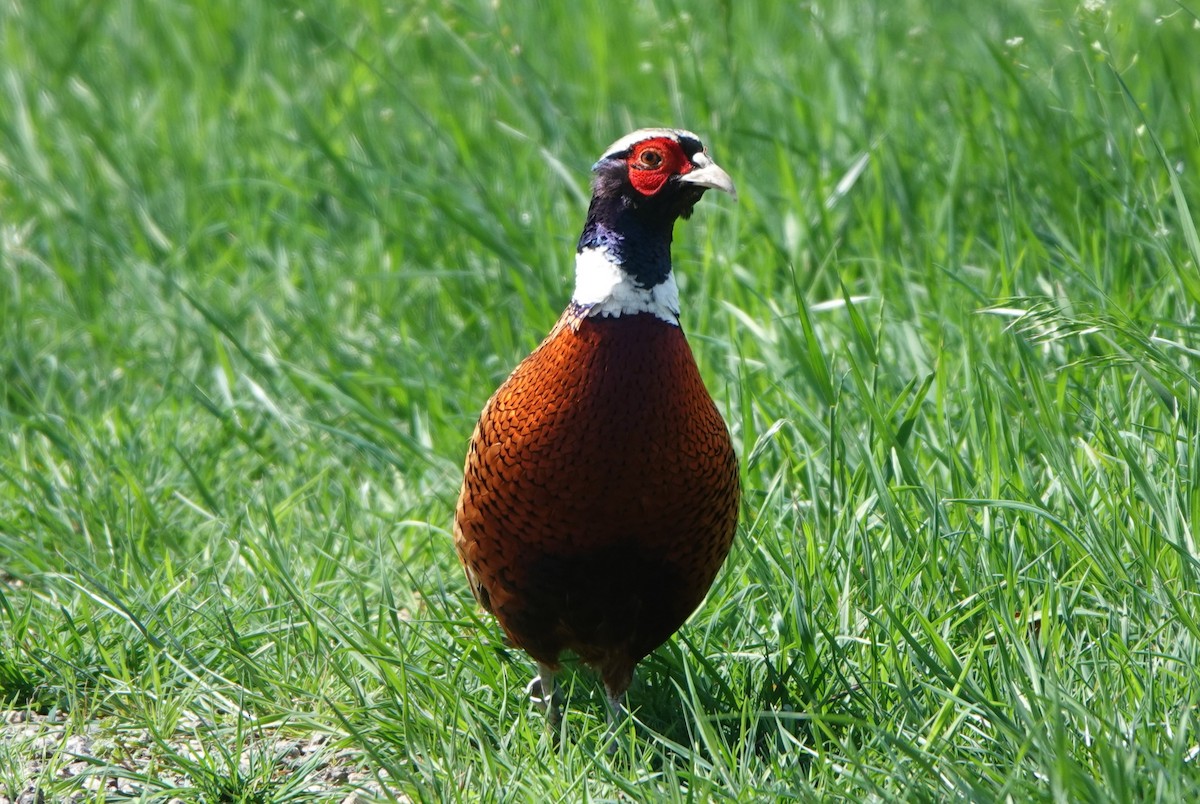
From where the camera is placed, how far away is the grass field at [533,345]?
2.89 m

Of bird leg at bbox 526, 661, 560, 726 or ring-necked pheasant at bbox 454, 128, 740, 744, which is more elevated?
ring-necked pheasant at bbox 454, 128, 740, 744

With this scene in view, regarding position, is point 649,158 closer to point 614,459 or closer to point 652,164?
point 652,164

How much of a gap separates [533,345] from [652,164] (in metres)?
1.60

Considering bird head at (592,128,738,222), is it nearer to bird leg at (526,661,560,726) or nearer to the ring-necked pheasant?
the ring-necked pheasant

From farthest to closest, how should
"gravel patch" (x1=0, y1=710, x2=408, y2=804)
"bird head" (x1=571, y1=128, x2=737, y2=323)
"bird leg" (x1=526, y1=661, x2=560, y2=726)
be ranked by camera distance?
1. "bird leg" (x1=526, y1=661, x2=560, y2=726)
2. "bird head" (x1=571, y1=128, x2=737, y2=323)
3. "gravel patch" (x1=0, y1=710, x2=408, y2=804)

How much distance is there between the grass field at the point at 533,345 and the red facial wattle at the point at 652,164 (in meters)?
0.58

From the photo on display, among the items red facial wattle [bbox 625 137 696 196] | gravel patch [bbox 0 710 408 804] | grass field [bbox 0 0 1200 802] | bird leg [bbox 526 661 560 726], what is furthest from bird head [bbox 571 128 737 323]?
gravel patch [bbox 0 710 408 804]

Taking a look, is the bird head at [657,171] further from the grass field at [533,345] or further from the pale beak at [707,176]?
the grass field at [533,345]

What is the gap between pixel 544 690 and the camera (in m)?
3.20

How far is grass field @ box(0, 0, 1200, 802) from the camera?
9.47ft

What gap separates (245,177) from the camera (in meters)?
5.41

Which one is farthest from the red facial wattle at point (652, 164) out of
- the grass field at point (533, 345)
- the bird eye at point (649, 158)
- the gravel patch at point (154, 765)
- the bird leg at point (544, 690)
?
the gravel patch at point (154, 765)

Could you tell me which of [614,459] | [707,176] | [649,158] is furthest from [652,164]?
[614,459]

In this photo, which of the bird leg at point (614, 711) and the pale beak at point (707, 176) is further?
the bird leg at point (614, 711)
